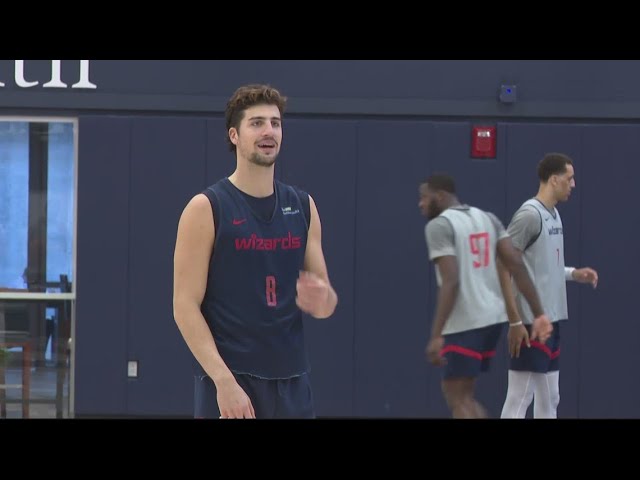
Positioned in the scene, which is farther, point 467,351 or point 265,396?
point 467,351

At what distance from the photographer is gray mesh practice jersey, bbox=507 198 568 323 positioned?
693 cm

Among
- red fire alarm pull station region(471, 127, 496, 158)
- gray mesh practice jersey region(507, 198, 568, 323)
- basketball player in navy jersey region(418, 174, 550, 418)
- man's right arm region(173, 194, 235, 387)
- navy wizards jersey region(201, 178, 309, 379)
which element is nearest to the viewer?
man's right arm region(173, 194, 235, 387)

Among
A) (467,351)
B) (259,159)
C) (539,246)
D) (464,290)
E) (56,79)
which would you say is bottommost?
(467,351)

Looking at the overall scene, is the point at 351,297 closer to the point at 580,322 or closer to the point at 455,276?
the point at 580,322

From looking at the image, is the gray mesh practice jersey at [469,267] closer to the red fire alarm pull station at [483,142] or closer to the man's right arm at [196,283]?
the man's right arm at [196,283]

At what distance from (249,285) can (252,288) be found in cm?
2

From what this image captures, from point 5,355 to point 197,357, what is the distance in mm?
4191

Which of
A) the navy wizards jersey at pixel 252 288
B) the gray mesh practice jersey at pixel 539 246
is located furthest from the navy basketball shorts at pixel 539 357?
the navy wizards jersey at pixel 252 288

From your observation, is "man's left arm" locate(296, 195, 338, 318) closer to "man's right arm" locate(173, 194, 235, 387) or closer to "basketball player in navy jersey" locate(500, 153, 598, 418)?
"man's right arm" locate(173, 194, 235, 387)

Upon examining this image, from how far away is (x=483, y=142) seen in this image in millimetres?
8344

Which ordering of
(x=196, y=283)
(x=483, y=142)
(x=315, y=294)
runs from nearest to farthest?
(x=196, y=283)
(x=315, y=294)
(x=483, y=142)

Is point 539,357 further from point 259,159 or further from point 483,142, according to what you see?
point 259,159

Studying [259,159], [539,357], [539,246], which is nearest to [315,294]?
[259,159]

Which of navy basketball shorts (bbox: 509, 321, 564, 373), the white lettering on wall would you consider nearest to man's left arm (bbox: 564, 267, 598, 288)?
navy basketball shorts (bbox: 509, 321, 564, 373)
